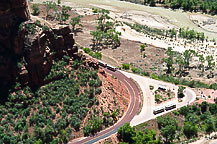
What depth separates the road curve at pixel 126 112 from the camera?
74.7 metres

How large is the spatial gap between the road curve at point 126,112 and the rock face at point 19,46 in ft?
66.4

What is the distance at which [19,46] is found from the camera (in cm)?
7488

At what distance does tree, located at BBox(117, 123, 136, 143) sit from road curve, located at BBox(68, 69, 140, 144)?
2247 millimetres

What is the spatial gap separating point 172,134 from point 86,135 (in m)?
22.6

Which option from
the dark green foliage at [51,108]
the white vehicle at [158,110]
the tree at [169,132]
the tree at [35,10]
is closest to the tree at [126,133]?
the tree at [169,132]

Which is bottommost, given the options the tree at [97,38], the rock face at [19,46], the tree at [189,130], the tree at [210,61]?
the tree at [189,130]

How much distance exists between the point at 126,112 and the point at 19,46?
113 feet

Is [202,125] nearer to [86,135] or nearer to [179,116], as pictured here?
[179,116]

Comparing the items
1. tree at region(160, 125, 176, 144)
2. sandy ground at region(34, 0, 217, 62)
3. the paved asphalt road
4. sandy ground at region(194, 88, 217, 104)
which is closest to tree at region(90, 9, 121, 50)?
sandy ground at region(34, 0, 217, 62)

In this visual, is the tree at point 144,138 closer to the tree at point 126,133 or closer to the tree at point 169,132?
the tree at point 126,133

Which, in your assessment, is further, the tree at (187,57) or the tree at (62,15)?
the tree at (62,15)

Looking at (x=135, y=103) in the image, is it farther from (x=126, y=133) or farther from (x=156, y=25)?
(x=156, y=25)

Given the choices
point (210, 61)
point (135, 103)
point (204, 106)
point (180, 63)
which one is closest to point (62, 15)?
point (180, 63)

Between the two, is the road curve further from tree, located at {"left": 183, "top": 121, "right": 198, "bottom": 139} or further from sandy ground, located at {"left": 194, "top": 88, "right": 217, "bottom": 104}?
sandy ground, located at {"left": 194, "top": 88, "right": 217, "bottom": 104}
